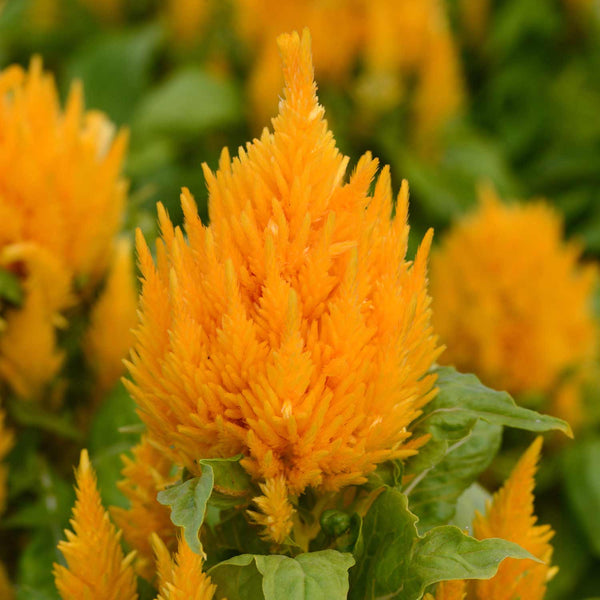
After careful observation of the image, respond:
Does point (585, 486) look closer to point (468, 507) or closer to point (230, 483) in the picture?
point (468, 507)

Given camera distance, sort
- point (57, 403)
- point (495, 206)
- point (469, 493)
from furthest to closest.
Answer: point (495, 206), point (57, 403), point (469, 493)

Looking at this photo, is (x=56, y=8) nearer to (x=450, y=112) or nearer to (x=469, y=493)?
(x=450, y=112)

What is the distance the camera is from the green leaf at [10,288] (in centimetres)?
170

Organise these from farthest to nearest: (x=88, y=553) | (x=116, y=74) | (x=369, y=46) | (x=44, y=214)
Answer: (x=116, y=74) < (x=369, y=46) < (x=44, y=214) < (x=88, y=553)

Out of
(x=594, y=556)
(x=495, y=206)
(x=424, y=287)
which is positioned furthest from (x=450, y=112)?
(x=424, y=287)

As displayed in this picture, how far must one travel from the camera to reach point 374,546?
3.59 feet

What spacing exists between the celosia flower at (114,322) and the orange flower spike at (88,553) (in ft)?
2.42

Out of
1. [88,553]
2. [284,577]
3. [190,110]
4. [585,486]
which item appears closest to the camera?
[284,577]

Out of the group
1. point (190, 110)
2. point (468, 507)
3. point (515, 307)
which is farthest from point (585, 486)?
point (190, 110)

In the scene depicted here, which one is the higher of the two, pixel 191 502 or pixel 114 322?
pixel 114 322

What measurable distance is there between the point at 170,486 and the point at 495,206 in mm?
1698

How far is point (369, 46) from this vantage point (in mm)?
2916

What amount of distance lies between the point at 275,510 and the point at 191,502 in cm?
11

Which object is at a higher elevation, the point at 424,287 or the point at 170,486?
the point at 424,287
